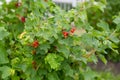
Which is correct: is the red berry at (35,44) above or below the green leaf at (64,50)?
above

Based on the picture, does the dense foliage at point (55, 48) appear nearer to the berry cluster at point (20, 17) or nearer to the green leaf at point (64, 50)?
the green leaf at point (64, 50)

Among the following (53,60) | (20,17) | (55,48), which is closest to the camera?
(53,60)

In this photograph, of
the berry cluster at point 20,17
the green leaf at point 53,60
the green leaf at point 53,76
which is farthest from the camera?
the berry cluster at point 20,17

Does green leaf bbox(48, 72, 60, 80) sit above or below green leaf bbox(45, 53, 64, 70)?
below

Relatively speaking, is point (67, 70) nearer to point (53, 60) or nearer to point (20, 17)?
point (53, 60)

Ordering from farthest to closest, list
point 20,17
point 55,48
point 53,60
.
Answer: point 20,17, point 55,48, point 53,60

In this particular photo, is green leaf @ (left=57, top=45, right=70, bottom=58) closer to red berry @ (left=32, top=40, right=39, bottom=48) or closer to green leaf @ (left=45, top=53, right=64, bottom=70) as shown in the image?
green leaf @ (left=45, top=53, right=64, bottom=70)

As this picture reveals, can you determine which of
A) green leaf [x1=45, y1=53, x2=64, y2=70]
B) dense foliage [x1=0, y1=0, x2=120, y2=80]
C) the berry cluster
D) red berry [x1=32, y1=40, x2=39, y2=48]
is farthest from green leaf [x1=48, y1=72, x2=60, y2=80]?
the berry cluster

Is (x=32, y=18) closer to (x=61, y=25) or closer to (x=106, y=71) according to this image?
(x=61, y=25)

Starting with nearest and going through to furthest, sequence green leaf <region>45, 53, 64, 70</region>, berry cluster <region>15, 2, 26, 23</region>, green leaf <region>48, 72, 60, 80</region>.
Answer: green leaf <region>45, 53, 64, 70</region>, green leaf <region>48, 72, 60, 80</region>, berry cluster <region>15, 2, 26, 23</region>

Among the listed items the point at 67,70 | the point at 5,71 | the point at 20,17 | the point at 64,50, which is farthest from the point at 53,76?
the point at 20,17

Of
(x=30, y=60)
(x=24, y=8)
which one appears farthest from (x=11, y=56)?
(x=24, y=8)

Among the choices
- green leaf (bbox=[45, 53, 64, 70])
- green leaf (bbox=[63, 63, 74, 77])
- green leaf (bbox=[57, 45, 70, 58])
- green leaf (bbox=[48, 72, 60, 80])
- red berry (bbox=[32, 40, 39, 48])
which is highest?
red berry (bbox=[32, 40, 39, 48])

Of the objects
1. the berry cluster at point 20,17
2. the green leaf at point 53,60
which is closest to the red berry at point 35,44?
the green leaf at point 53,60
